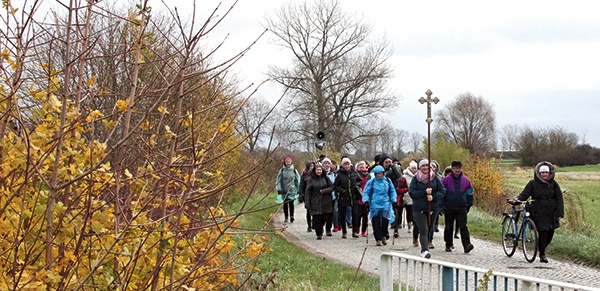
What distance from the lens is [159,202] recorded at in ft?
17.4

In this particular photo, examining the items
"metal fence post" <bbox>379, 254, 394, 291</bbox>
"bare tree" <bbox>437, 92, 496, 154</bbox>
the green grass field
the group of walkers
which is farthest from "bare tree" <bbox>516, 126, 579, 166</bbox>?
"metal fence post" <bbox>379, 254, 394, 291</bbox>

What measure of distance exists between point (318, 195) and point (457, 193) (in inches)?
177

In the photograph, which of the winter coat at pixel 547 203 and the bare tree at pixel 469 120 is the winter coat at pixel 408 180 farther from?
the bare tree at pixel 469 120

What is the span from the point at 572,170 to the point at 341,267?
54.4 meters

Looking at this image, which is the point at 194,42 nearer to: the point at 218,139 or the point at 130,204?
the point at 218,139

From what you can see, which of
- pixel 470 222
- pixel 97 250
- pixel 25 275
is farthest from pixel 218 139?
pixel 470 222

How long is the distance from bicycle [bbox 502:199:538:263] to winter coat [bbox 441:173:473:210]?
2.58ft

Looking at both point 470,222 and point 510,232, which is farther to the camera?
point 470,222

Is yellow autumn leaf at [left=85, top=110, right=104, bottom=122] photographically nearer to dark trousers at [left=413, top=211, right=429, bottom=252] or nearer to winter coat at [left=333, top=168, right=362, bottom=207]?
dark trousers at [left=413, top=211, right=429, bottom=252]

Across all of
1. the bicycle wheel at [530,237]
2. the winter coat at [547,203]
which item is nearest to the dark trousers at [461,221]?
the bicycle wheel at [530,237]

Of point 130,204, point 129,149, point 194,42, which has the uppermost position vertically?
point 194,42

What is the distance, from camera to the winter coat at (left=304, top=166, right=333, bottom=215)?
19.4 metres

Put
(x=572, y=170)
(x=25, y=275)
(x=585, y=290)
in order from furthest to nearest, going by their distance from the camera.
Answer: (x=572, y=170), (x=585, y=290), (x=25, y=275)

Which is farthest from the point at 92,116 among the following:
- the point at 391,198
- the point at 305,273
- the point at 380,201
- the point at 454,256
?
the point at 391,198
